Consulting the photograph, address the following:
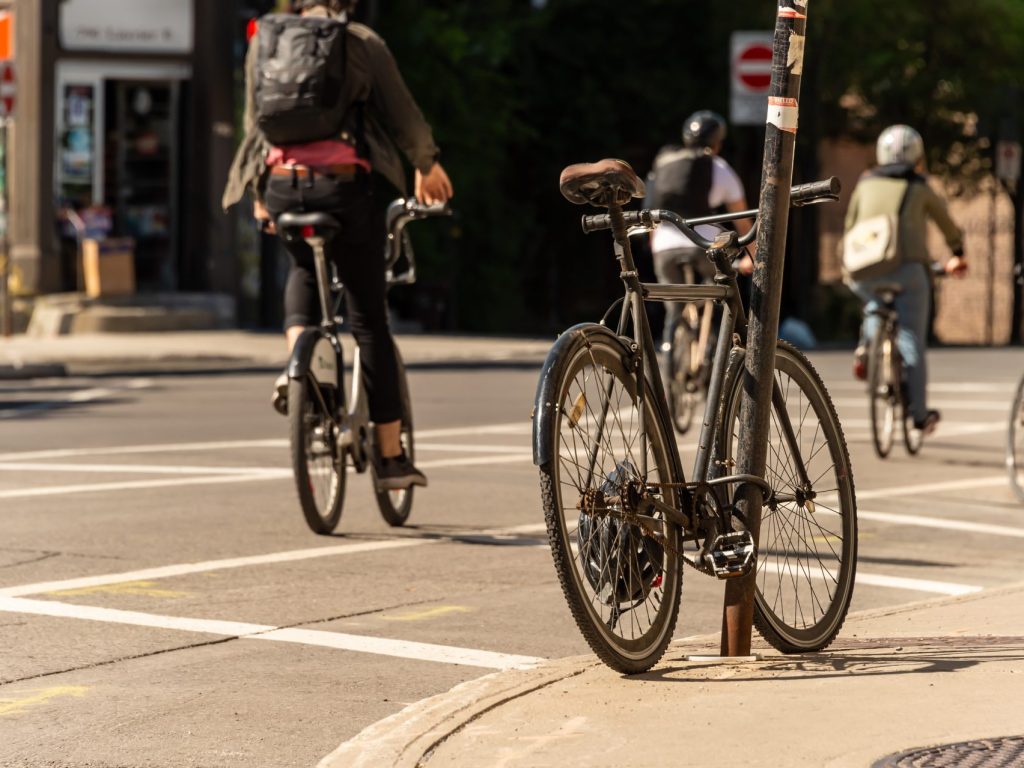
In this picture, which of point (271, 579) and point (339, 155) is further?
point (339, 155)

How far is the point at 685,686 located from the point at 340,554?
2965 millimetres

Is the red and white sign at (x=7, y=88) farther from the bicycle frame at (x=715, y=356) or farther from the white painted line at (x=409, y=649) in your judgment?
the bicycle frame at (x=715, y=356)

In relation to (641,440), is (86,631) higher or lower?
lower

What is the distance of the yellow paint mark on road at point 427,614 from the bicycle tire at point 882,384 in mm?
5812

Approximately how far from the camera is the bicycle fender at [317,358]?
8.13 m

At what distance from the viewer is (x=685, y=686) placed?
17.2 feet

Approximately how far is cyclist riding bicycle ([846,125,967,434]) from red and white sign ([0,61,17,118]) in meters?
10.5

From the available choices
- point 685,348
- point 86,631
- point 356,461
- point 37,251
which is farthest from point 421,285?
point 86,631

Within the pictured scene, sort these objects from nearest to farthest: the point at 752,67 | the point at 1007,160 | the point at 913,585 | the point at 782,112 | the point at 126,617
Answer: the point at 782,112, the point at 126,617, the point at 913,585, the point at 752,67, the point at 1007,160

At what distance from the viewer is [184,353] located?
21344 millimetres

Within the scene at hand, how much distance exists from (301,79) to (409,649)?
110 inches

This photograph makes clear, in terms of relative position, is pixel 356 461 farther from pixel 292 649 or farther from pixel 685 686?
pixel 685 686

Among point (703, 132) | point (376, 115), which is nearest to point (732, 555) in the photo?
point (376, 115)

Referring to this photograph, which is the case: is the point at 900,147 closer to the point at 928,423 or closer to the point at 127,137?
the point at 928,423
